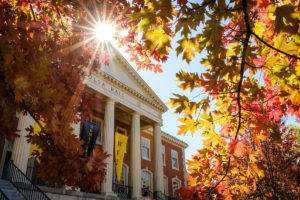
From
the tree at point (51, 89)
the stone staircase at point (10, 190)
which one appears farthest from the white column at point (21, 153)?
the tree at point (51, 89)

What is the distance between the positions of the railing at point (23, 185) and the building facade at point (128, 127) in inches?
37.5

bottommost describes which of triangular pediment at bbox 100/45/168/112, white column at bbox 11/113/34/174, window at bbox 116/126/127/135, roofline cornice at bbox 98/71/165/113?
white column at bbox 11/113/34/174

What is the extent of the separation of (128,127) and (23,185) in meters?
14.6

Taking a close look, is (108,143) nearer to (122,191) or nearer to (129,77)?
(122,191)

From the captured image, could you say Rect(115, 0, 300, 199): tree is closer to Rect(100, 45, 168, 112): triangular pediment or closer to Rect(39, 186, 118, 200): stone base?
Rect(39, 186, 118, 200): stone base

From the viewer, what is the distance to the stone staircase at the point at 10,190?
10038 millimetres

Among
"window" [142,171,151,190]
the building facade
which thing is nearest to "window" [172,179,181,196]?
the building facade

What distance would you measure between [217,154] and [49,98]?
115 inches

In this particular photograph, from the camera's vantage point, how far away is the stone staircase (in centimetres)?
1004

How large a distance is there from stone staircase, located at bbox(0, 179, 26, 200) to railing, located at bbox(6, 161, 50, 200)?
158mm

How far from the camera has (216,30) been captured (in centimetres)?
234

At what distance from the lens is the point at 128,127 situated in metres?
25.4

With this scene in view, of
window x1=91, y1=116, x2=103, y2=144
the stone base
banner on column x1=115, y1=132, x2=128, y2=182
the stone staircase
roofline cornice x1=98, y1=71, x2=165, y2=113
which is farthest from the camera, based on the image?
window x1=91, y1=116, x2=103, y2=144

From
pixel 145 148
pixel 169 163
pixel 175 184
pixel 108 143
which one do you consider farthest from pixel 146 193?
pixel 108 143
